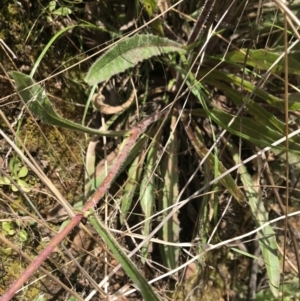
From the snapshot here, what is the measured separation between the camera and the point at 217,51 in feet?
4.79

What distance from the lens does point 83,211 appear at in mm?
986

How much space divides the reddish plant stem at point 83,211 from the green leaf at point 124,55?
0.57 ft

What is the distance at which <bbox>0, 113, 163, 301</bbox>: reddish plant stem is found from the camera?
79 centimetres

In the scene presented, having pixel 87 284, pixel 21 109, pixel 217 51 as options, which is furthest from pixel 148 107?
pixel 87 284

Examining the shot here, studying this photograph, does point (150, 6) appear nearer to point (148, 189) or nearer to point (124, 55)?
point (124, 55)

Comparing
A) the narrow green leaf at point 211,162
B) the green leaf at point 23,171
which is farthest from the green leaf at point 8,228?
the narrow green leaf at point 211,162

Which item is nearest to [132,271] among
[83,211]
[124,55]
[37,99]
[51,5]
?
[83,211]

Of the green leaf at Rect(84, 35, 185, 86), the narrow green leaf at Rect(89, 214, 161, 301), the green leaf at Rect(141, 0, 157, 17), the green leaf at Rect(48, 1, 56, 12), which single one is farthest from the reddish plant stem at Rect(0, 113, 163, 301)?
the green leaf at Rect(48, 1, 56, 12)

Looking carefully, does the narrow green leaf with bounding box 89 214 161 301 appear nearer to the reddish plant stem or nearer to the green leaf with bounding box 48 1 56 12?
the reddish plant stem

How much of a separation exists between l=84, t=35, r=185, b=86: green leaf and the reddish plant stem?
6.8 inches

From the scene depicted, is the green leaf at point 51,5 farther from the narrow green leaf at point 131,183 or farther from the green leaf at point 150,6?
the narrow green leaf at point 131,183

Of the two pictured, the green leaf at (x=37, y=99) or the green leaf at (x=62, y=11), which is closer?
the green leaf at (x=37, y=99)

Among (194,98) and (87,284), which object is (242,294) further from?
(194,98)

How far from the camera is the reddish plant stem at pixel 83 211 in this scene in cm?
79
